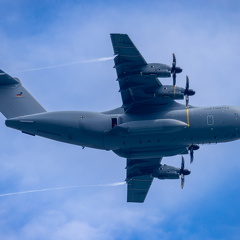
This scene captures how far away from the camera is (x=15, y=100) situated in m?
31.4

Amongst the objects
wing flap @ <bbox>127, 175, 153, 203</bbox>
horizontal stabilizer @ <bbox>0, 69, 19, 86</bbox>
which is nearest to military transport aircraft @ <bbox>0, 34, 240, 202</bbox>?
horizontal stabilizer @ <bbox>0, 69, 19, 86</bbox>

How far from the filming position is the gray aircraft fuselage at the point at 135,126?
29516mm

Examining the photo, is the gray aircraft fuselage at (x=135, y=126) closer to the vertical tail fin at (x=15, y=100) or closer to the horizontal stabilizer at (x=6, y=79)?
the vertical tail fin at (x=15, y=100)

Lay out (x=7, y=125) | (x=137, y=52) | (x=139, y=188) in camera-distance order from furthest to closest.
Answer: (x=139, y=188)
(x=7, y=125)
(x=137, y=52)

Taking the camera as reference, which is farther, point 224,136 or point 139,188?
point 139,188

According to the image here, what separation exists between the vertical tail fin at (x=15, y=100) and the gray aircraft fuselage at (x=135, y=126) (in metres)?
0.89

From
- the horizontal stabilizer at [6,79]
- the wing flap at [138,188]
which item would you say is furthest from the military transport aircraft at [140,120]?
the wing flap at [138,188]

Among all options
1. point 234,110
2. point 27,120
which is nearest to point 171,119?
point 234,110

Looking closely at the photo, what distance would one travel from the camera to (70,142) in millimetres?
30750

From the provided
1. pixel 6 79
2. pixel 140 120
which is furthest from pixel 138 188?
pixel 6 79

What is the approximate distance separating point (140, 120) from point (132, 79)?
213 centimetres

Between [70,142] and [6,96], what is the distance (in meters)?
4.25

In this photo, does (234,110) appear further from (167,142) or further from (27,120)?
(27,120)

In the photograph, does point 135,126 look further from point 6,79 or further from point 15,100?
point 6,79
